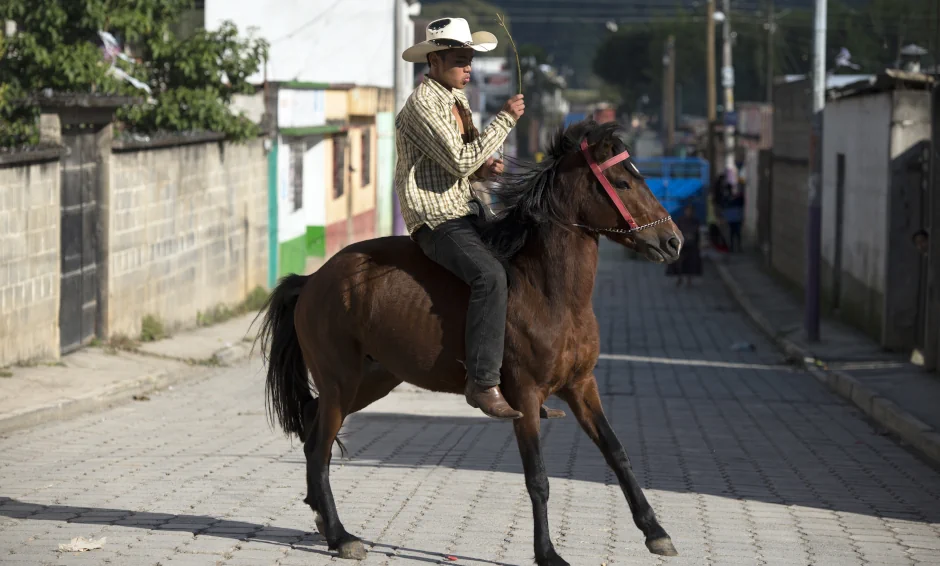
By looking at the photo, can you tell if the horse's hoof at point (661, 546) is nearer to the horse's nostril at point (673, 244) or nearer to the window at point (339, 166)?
the horse's nostril at point (673, 244)

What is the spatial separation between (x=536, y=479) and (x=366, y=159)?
3210 cm

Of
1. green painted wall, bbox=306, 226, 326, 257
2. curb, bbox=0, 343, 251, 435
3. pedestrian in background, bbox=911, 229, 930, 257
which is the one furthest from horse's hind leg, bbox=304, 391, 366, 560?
green painted wall, bbox=306, 226, 326, 257

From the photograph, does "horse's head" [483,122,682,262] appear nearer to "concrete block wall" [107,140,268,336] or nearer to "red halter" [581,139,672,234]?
"red halter" [581,139,672,234]

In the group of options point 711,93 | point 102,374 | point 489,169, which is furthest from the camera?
point 711,93

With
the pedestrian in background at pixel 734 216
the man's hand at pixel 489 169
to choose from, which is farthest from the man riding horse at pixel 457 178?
the pedestrian in background at pixel 734 216

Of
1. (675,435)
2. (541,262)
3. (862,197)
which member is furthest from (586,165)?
(862,197)

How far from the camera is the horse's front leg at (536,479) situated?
6.15 metres

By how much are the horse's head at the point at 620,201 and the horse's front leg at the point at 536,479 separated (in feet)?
2.96

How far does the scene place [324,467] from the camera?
6.85 m

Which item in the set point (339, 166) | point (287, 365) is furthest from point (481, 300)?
point (339, 166)

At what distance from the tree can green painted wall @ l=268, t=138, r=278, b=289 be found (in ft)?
8.37

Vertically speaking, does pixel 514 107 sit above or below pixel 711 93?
below

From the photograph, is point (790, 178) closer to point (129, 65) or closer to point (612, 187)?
point (129, 65)

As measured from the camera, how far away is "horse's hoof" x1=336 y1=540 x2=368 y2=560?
6.54 metres
